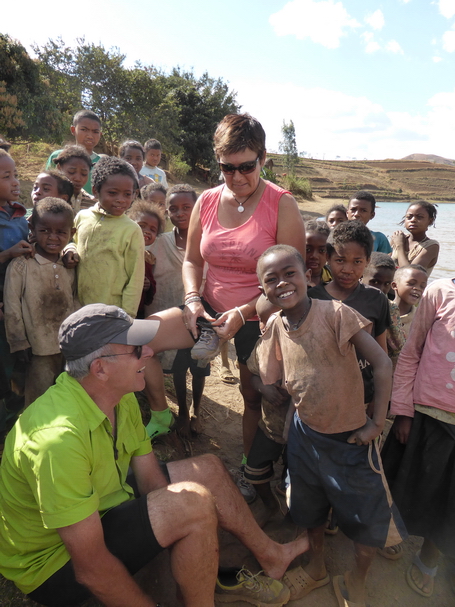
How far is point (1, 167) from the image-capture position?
2.80 metres

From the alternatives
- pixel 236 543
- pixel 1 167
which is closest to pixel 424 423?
pixel 236 543

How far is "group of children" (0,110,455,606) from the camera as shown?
2082 mm

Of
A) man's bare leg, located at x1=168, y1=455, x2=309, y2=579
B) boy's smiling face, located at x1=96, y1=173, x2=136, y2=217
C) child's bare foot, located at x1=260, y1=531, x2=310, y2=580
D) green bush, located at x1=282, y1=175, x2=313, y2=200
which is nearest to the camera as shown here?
man's bare leg, located at x1=168, y1=455, x2=309, y2=579

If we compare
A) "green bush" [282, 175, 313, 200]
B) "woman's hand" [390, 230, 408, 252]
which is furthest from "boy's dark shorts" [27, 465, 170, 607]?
"green bush" [282, 175, 313, 200]

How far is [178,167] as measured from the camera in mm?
20406

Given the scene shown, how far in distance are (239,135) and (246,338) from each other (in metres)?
1.23

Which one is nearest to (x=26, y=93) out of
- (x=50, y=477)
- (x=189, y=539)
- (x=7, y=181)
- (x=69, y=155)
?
(x=69, y=155)

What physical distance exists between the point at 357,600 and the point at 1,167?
340cm

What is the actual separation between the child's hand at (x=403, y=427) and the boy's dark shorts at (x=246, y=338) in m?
0.96

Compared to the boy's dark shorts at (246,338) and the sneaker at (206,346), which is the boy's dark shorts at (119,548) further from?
the boy's dark shorts at (246,338)

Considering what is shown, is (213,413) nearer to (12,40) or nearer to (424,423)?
(424,423)

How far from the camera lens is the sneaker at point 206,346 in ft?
7.92

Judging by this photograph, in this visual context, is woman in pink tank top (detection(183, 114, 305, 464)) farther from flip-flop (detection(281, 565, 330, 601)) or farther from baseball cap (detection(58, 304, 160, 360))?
flip-flop (detection(281, 565, 330, 601))

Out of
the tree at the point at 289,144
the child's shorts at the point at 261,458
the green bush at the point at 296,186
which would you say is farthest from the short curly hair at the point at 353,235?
the tree at the point at 289,144
